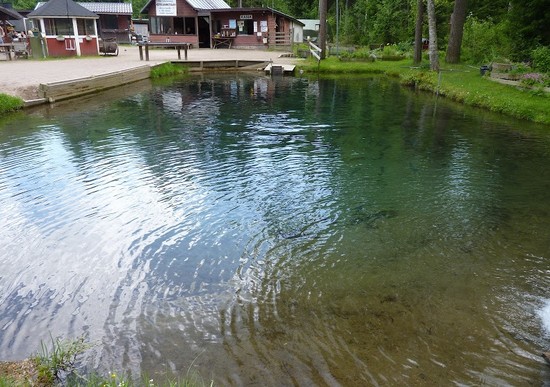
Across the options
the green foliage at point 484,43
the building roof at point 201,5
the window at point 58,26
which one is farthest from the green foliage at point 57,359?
the building roof at point 201,5

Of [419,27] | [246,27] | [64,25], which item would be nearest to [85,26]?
[64,25]

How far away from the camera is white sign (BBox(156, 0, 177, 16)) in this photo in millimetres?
44562

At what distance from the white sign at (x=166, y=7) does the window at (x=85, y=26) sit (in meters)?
11.4

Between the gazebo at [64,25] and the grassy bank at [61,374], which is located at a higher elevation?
the gazebo at [64,25]

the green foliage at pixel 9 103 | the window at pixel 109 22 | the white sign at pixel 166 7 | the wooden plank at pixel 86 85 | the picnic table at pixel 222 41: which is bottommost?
the green foliage at pixel 9 103

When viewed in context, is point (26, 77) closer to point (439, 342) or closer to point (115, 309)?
point (115, 309)

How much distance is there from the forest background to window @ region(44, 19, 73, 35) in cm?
1914

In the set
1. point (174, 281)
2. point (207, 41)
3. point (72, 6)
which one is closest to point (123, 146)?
point (174, 281)

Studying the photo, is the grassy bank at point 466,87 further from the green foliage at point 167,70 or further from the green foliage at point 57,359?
the green foliage at point 57,359

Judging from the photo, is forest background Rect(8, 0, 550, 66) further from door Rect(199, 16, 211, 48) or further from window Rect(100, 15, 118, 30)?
window Rect(100, 15, 118, 30)

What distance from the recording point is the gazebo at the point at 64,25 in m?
32.2

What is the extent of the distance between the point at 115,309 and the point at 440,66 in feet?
87.4

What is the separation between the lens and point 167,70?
97.3 ft

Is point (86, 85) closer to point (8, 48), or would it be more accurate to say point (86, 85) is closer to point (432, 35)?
point (8, 48)
